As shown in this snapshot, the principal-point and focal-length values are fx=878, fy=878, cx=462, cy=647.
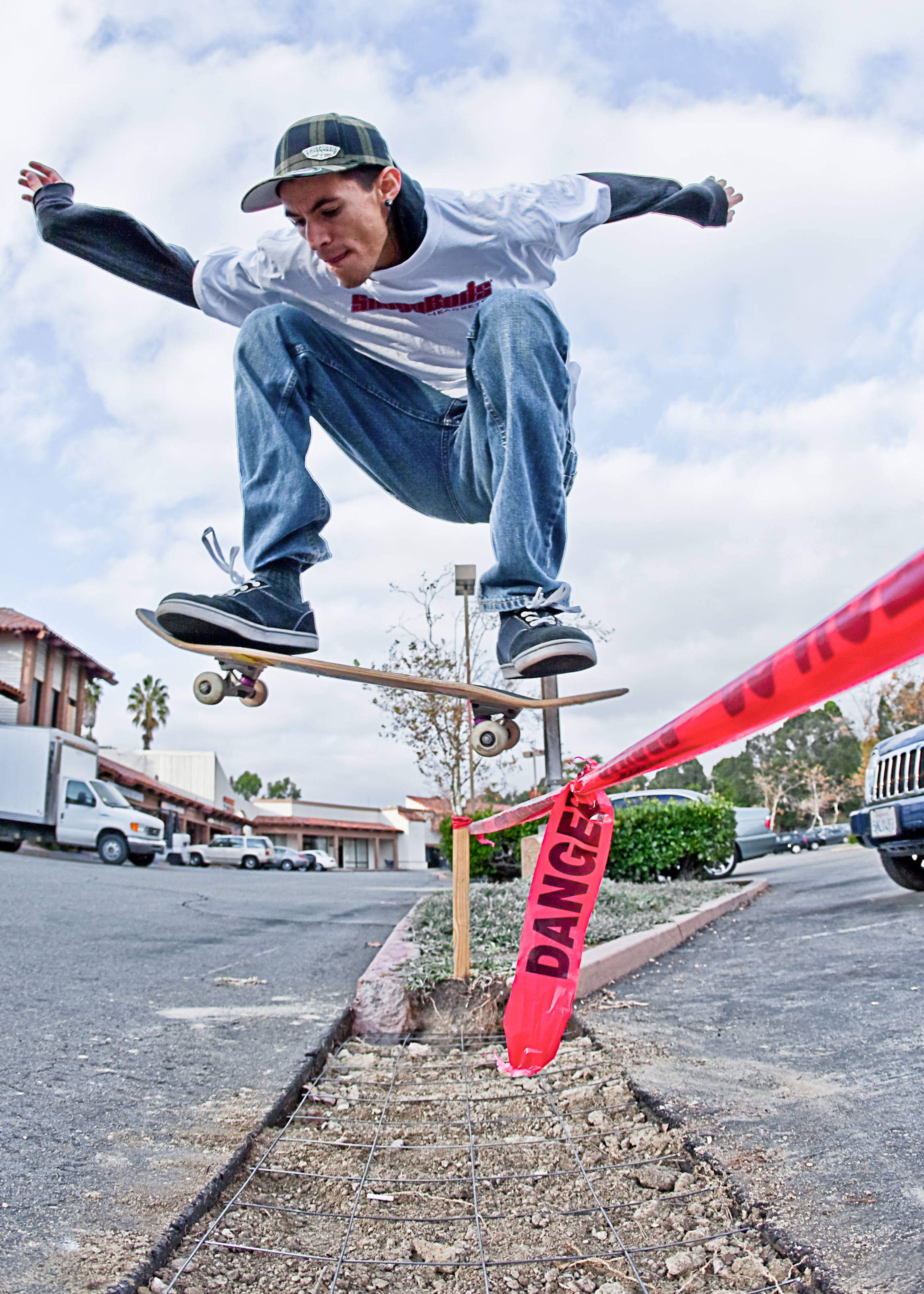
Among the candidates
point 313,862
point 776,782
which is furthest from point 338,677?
point 776,782

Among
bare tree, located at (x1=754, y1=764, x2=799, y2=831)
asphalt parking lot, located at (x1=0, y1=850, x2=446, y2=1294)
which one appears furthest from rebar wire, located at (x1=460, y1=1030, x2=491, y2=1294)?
bare tree, located at (x1=754, y1=764, x2=799, y2=831)

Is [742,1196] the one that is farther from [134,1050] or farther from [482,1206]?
[134,1050]

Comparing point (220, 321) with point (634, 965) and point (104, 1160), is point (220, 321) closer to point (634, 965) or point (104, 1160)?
point (104, 1160)

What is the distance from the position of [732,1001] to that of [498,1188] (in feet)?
6.10

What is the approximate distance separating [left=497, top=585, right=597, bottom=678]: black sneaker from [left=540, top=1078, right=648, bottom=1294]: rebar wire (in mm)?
1107

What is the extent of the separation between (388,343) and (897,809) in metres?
5.22

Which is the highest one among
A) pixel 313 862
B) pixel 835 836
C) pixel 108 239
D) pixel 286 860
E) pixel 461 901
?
pixel 108 239

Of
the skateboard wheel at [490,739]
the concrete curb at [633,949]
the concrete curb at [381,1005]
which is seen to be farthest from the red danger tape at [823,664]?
the concrete curb at [381,1005]

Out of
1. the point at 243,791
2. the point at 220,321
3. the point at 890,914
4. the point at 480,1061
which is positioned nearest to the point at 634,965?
the point at 480,1061

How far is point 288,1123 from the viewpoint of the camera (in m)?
2.21

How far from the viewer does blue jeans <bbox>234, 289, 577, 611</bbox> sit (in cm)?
228

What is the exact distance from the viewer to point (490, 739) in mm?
2629

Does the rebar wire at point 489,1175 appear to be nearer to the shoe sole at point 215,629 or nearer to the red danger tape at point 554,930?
the red danger tape at point 554,930

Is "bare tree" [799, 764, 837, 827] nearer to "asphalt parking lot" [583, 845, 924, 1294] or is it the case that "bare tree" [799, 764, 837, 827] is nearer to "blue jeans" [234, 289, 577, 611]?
"asphalt parking lot" [583, 845, 924, 1294]
